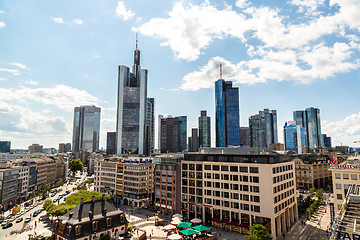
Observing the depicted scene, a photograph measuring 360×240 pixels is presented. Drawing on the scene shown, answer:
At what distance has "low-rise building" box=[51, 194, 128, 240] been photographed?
55.7 m

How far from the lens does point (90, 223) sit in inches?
2312

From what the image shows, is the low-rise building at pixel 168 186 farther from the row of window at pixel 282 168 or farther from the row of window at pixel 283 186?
the row of window at pixel 282 168

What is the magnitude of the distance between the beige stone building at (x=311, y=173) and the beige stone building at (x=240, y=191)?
6862cm

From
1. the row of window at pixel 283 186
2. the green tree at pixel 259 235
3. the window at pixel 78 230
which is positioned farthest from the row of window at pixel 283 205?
the window at pixel 78 230

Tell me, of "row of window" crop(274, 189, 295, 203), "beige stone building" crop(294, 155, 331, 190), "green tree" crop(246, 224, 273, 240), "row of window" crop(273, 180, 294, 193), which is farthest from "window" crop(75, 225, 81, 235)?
"beige stone building" crop(294, 155, 331, 190)

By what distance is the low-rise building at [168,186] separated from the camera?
90.5 metres

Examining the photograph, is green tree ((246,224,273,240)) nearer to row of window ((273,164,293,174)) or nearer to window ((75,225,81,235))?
row of window ((273,164,293,174))

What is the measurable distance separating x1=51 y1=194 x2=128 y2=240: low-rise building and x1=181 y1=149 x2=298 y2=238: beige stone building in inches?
1156

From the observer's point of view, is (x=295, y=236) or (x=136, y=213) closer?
(x=295, y=236)

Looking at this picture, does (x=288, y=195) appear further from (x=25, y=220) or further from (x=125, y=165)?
(x=25, y=220)

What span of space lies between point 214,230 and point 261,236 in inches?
801

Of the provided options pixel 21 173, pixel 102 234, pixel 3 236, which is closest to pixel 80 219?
pixel 102 234

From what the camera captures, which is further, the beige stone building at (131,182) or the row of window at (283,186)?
the beige stone building at (131,182)

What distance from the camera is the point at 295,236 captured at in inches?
2650
